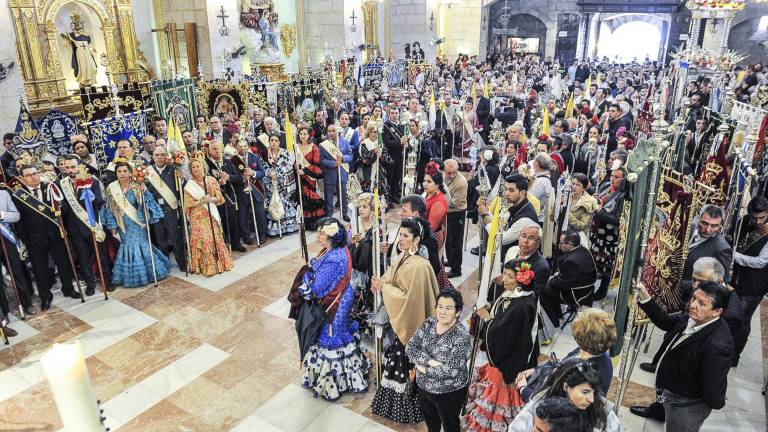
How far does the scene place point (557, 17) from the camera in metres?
29.2

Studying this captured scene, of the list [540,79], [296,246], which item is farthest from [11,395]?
[540,79]

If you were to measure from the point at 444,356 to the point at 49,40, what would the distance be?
14712mm

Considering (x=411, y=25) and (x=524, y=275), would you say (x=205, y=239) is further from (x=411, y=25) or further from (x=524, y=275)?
(x=411, y=25)

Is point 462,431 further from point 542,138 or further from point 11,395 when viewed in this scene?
point 542,138

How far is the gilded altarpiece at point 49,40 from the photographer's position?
43.9 ft

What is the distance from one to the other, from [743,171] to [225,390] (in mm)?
5756

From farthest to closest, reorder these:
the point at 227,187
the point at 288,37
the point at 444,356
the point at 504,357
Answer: the point at 288,37
the point at 227,187
the point at 504,357
the point at 444,356

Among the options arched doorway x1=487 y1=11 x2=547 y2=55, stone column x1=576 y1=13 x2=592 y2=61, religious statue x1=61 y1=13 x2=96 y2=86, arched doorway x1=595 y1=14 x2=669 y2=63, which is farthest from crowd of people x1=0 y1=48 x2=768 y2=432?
arched doorway x1=595 y1=14 x2=669 y2=63

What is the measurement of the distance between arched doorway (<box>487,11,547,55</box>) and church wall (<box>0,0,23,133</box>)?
25354mm

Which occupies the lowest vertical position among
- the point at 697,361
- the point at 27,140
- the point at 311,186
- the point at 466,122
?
the point at 311,186

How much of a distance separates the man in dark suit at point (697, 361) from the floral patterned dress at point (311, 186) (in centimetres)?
591

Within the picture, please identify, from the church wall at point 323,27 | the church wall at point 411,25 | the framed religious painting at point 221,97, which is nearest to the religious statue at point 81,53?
the framed religious painting at point 221,97

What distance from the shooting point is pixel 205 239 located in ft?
24.4

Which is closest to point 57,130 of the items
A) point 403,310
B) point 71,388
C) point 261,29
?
point 403,310
